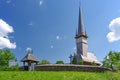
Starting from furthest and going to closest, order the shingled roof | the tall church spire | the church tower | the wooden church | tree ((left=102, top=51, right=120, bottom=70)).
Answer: the tall church spire < the church tower < the wooden church < tree ((left=102, top=51, right=120, bottom=70)) < the shingled roof

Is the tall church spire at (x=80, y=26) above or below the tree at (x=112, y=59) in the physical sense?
above

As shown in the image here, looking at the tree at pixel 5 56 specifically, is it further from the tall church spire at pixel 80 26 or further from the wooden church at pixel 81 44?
the tall church spire at pixel 80 26

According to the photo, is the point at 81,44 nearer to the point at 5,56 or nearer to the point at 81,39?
the point at 81,39

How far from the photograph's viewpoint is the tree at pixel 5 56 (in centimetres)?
6439

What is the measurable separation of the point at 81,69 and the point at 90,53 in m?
53.5

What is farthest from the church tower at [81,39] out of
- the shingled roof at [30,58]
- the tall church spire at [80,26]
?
the shingled roof at [30,58]

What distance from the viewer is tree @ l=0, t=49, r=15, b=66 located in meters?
64.4

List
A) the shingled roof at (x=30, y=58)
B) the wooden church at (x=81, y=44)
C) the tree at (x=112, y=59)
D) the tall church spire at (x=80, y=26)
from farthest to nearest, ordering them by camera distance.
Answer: the tall church spire at (x=80, y=26) < the wooden church at (x=81, y=44) < the tree at (x=112, y=59) < the shingled roof at (x=30, y=58)

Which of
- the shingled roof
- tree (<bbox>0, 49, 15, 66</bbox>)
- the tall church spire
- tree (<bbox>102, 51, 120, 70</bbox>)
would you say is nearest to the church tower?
the tall church spire

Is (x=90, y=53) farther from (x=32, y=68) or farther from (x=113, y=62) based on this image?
(x=32, y=68)

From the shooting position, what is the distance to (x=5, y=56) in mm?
65438

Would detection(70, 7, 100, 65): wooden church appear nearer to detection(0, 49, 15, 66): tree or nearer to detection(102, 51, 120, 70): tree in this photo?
detection(102, 51, 120, 70): tree

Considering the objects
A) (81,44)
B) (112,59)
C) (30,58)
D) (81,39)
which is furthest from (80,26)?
(30,58)

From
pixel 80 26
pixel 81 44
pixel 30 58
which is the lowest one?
pixel 30 58
